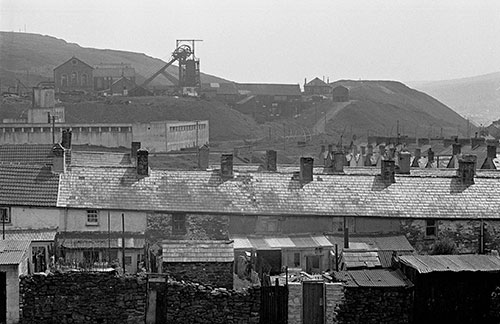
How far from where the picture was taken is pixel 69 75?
456 ft

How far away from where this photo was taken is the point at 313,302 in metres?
24.2

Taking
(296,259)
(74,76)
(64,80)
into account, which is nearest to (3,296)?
(296,259)

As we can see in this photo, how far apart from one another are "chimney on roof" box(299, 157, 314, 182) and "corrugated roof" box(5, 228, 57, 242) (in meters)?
10.6

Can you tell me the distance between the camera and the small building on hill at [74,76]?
138m

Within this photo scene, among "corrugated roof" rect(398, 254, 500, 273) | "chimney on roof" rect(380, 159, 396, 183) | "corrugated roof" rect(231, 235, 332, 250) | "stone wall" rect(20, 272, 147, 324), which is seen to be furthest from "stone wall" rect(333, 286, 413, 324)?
"chimney on roof" rect(380, 159, 396, 183)

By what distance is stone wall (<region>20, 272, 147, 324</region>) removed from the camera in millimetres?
24109

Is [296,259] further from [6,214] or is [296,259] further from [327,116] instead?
[327,116]

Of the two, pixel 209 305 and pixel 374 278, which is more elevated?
pixel 374 278

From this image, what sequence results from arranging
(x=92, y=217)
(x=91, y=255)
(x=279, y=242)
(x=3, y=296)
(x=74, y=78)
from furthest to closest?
1. (x=74, y=78)
2. (x=92, y=217)
3. (x=279, y=242)
4. (x=91, y=255)
5. (x=3, y=296)

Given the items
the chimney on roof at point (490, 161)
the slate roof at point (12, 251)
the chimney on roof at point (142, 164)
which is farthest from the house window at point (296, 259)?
A: the chimney on roof at point (490, 161)

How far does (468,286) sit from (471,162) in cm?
1529

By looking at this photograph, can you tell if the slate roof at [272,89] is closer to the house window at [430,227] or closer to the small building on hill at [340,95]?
the small building on hill at [340,95]

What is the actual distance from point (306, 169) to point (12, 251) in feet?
51.1

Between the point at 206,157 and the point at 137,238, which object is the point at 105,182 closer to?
the point at 137,238
